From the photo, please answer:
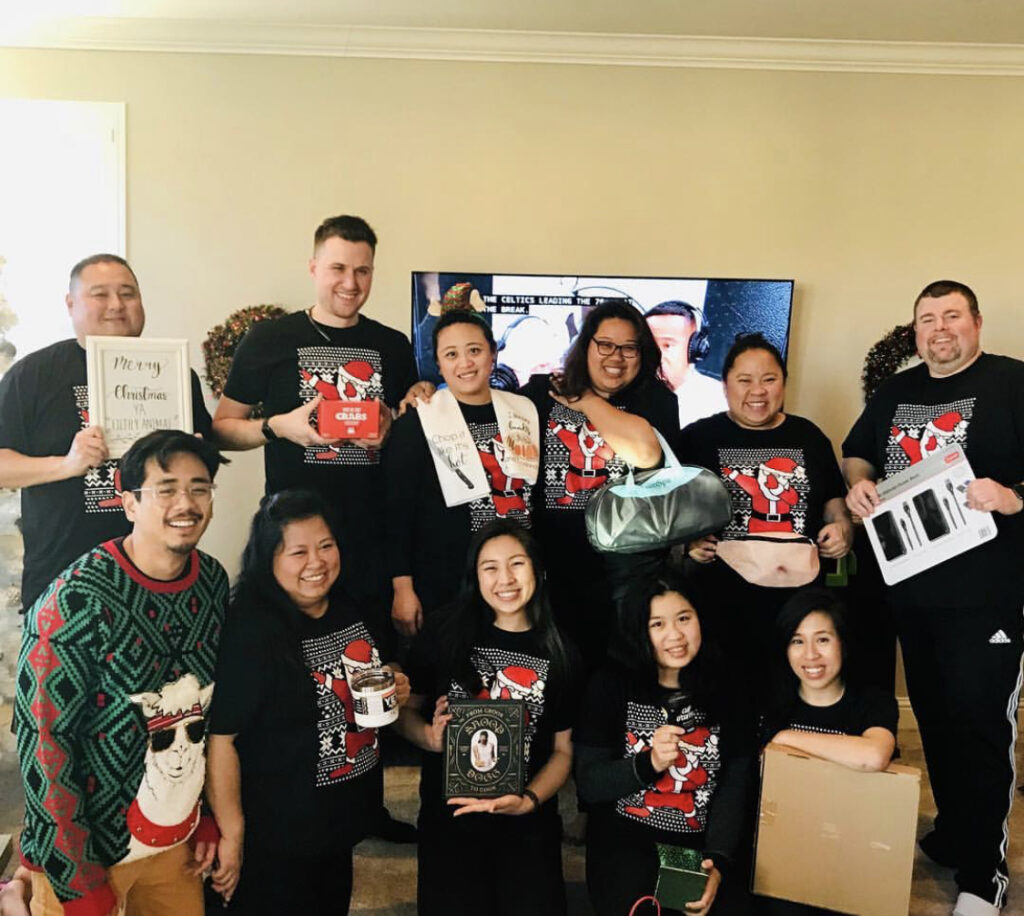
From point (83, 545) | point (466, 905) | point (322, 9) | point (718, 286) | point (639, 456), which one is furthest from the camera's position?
point (718, 286)

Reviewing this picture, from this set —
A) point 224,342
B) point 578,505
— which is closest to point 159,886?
point 578,505

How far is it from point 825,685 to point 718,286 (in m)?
1.76

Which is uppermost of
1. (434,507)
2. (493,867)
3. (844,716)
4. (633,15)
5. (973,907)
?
(633,15)

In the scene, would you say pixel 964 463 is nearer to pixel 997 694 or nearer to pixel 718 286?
pixel 997 694

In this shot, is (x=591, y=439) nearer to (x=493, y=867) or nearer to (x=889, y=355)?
(x=493, y=867)

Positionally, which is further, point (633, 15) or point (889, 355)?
point (889, 355)

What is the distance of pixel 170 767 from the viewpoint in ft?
5.28

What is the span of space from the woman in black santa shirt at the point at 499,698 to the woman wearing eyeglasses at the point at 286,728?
21 centimetres

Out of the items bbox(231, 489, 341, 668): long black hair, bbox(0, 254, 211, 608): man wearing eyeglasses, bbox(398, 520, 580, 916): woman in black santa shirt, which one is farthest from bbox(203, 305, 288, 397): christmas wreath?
bbox(398, 520, 580, 916): woman in black santa shirt

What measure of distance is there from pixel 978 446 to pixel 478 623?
Answer: 4.56 feet

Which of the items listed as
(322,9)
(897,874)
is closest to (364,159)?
(322,9)

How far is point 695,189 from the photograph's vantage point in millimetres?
3404

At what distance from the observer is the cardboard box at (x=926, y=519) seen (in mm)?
2143

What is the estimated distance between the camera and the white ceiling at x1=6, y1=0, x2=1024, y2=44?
2.96 metres
